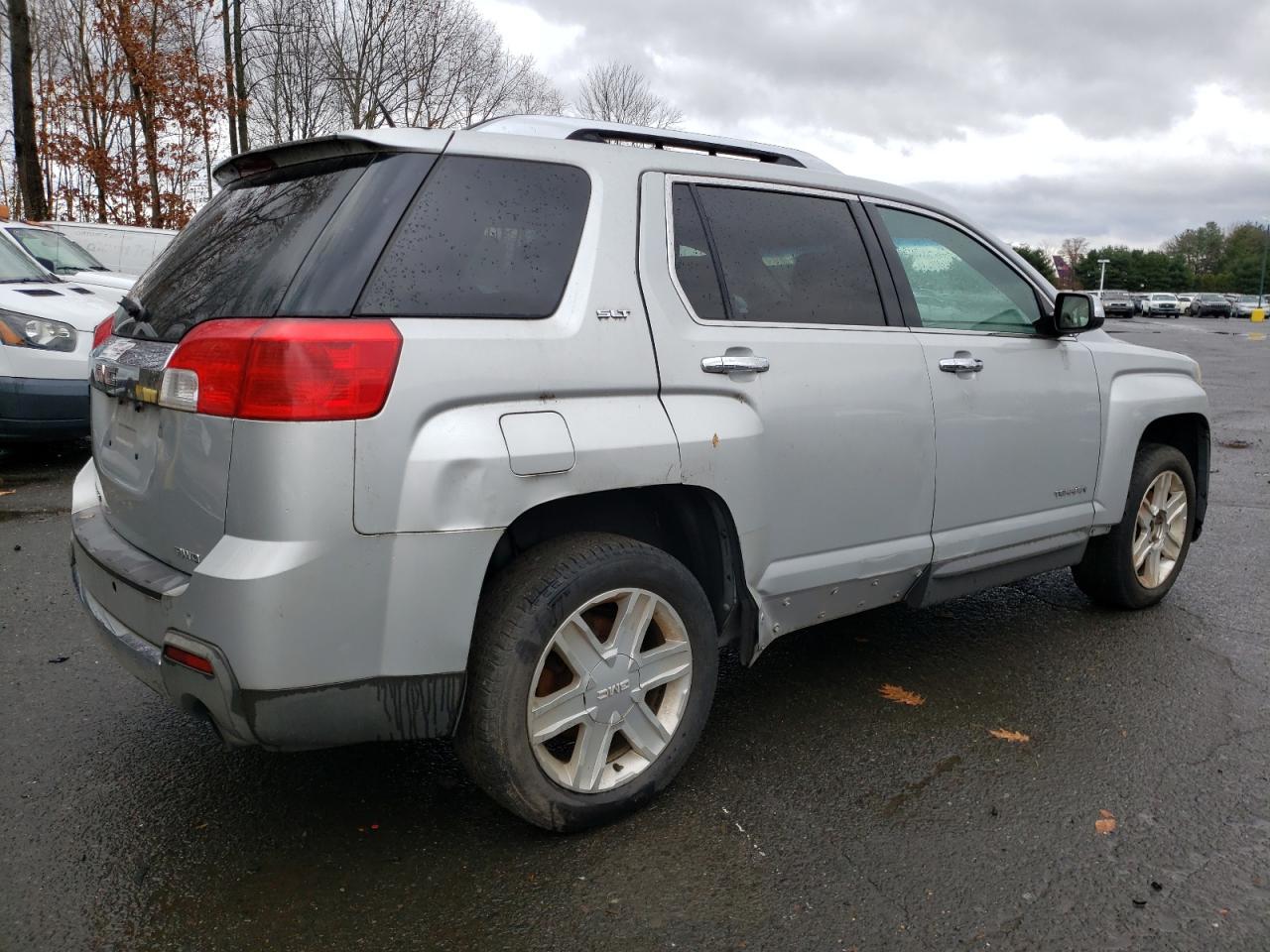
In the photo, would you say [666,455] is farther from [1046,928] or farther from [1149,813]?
[1149,813]

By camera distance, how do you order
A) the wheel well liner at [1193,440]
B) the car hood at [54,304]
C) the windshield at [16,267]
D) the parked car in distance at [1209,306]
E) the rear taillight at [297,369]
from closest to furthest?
the rear taillight at [297,369] → the wheel well liner at [1193,440] → the car hood at [54,304] → the windshield at [16,267] → the parked car in distance at [1209,306]

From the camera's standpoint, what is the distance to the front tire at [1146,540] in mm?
4527

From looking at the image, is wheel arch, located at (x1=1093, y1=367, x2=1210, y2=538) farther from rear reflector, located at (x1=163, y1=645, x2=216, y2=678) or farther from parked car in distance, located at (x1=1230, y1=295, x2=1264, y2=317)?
parked car in distance, located at (x1=1230, y1=295, x2=1264, y2=317)

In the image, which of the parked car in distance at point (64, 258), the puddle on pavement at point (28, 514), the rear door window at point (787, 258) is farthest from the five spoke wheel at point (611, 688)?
the parked car in distance at point (64, 258)

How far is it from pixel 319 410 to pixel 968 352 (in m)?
2.40

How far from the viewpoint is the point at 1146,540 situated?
4.68 metres

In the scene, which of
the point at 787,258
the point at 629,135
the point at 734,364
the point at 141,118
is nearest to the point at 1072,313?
the point at 787,258

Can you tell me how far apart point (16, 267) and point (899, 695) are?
7.78m

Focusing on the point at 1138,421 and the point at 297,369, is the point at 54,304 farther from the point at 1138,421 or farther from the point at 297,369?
the point at 1138,421

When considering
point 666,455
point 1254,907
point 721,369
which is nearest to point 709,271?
point 721,369

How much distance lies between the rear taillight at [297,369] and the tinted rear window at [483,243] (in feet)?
0.35

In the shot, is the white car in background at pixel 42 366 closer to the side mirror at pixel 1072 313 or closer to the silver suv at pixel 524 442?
the silver suv at pixel 524 442

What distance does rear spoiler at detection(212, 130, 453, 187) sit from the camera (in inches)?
101

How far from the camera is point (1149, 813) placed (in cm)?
296
